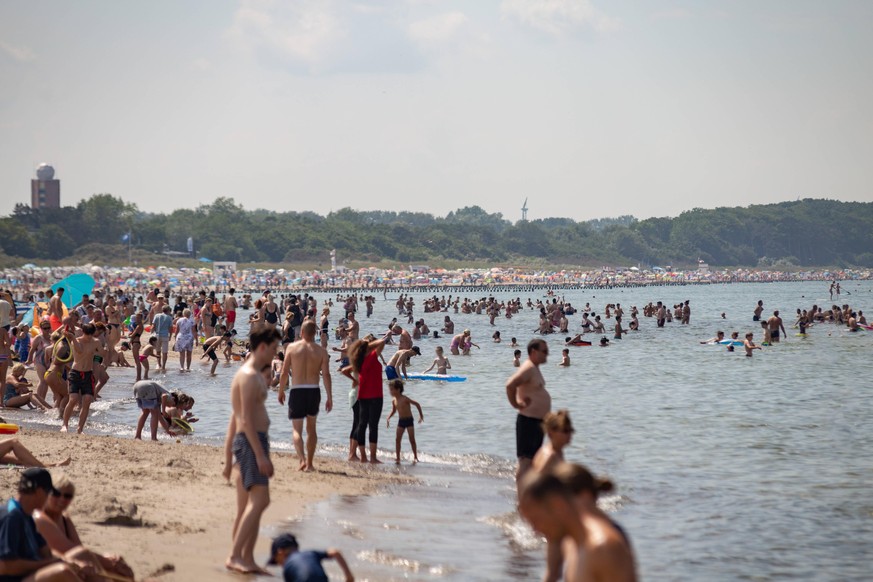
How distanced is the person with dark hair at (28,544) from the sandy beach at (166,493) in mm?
1266

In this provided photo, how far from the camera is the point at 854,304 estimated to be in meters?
76.8

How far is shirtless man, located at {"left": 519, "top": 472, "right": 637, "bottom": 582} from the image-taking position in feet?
10.1

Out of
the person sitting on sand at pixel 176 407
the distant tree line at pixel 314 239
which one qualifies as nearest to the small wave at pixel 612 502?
the person sitting on sand at pixel 176 407

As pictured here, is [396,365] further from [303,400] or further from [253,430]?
[253,430]

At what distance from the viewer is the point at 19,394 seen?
1602 centimetres

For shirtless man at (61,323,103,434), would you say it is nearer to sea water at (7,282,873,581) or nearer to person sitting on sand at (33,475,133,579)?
sea water at (7,282,873,581)

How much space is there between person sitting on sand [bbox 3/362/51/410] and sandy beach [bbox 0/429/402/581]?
3.56m

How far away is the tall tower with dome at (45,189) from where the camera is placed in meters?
132

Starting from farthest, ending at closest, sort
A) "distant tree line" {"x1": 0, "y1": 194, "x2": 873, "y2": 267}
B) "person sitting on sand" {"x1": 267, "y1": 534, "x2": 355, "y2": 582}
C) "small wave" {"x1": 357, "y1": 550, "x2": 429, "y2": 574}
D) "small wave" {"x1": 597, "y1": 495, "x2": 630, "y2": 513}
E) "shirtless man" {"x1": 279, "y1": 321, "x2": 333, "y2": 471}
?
"distant tree line" {"x1": 0, "y1": 194, "x2": 873, "y2": 267} → "small wave" {"x1": 597, "y1": 495, "x2": 630, "y2": 513} → "shirtless man" {"x1": 279, "y1": 321, "x2": 333, "y2": 471} → "small wave" {"x1": 357, "y1": 550, "x2": 429, "y2": 574} → "person sitting on sand" {"x1": 267, "y1": 534, "x2": 355, "y2": 582}

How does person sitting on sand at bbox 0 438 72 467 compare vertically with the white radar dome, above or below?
Result: below

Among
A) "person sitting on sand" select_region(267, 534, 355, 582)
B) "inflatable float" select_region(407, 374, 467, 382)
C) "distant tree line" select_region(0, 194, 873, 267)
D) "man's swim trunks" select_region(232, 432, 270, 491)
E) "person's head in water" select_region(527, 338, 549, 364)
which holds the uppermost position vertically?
"distant tree line" select_region(0, 194, 873, 267)

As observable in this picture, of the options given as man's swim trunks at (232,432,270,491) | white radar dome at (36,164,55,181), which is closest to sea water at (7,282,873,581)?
man's swim trunks at (232,432,270,491)

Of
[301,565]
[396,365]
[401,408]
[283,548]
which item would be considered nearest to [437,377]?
[396,365]

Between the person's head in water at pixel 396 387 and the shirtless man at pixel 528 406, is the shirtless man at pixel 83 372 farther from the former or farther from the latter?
the shirtless man at pixel 528 406
